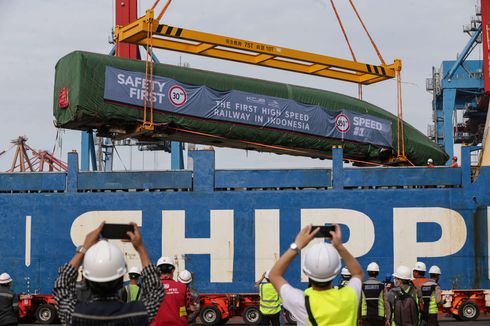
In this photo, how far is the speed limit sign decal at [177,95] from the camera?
1078 inches

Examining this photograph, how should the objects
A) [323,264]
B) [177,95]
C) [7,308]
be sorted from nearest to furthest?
[323,264]
[7,308]
[177,95]

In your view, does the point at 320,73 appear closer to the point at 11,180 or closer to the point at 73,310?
the point at 11,180

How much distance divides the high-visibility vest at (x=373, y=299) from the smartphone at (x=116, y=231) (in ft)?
30.2

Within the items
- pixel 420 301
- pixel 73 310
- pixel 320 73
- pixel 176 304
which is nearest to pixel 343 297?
pixel 73 310

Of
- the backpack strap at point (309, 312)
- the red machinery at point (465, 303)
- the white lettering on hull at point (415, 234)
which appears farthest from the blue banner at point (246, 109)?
the backpack strap at point (309, 312)

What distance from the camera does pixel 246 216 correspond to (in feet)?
86.6

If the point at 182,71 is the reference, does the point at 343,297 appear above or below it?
below

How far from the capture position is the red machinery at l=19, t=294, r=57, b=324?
24953 mm

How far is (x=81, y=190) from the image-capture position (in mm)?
27047

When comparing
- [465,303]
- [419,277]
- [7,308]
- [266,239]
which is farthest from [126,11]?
[7,308]

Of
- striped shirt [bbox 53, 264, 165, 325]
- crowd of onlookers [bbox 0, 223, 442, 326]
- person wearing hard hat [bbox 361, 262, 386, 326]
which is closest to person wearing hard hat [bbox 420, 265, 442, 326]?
person wearing hard hat [bbox 361, 262, 386, 326]

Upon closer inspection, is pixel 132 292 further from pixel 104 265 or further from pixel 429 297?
pixel 429 297

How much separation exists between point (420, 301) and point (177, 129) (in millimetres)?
16666

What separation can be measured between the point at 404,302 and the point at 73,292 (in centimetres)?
789
